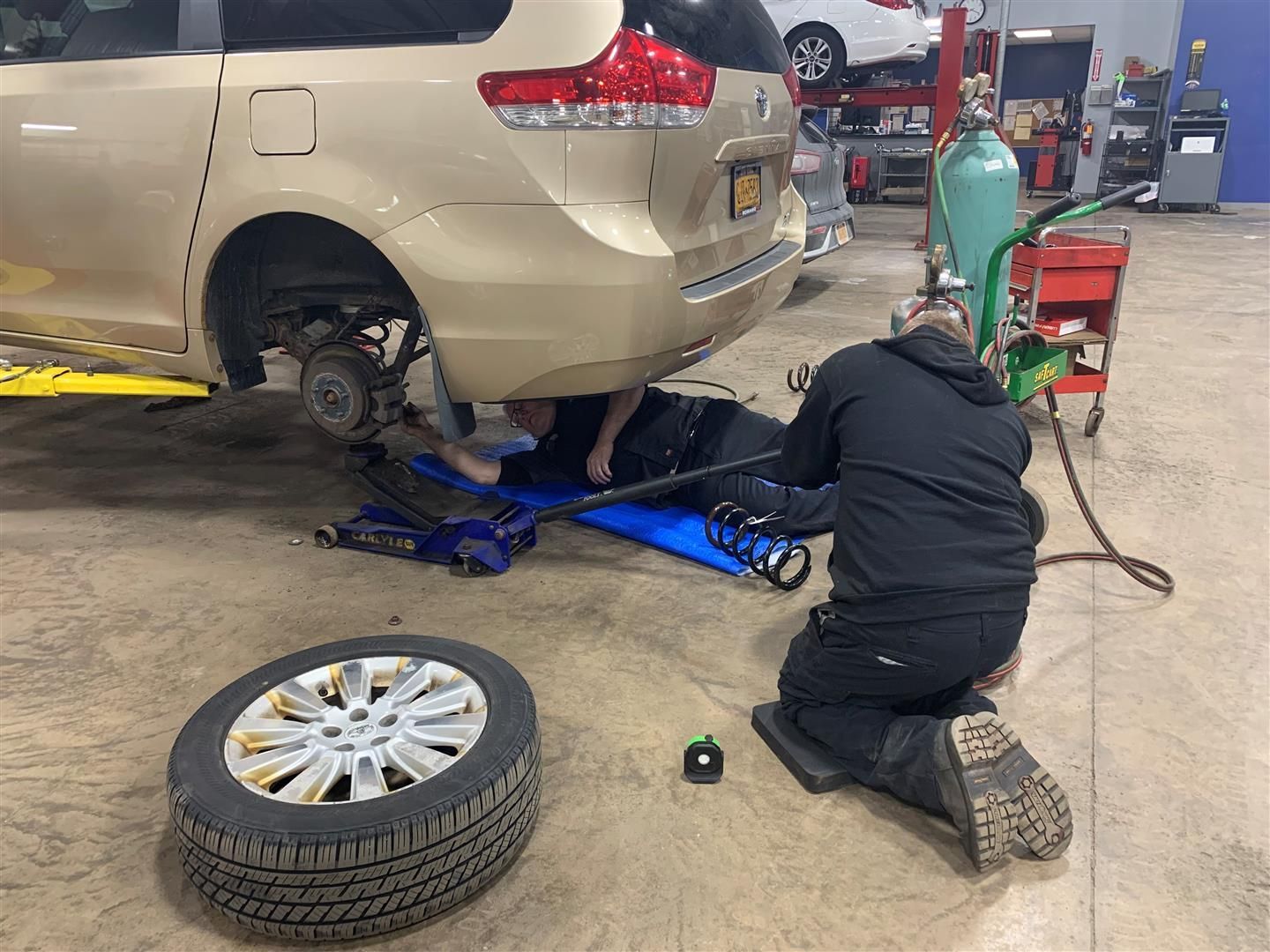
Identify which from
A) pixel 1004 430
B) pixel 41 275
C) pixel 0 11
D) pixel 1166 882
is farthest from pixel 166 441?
pixel 1166 882

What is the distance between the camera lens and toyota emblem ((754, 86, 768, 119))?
2.61 metres

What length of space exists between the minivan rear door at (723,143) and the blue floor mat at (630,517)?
0.87 m

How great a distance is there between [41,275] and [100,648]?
1.31 m

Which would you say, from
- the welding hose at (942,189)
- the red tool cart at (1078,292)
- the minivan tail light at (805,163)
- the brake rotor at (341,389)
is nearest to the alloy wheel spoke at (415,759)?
the brake rotor at (341,389)

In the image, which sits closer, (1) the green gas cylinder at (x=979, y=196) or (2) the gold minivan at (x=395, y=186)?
(2) the gold minivan at (x=395, y=186)

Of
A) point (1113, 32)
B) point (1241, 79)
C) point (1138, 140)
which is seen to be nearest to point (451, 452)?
point (1138, 140)

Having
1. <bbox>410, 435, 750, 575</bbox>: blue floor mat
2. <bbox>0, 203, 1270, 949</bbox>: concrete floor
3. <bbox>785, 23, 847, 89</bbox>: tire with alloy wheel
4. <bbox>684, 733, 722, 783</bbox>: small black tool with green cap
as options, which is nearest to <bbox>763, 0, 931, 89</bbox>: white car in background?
<bbox>785, 23, 847, 89</bbox>: tire with alloy wheel

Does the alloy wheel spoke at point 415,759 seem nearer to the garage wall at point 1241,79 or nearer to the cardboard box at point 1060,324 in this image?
the cardboard box at point 1060,324

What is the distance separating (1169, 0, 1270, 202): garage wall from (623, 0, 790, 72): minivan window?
13.9 meters

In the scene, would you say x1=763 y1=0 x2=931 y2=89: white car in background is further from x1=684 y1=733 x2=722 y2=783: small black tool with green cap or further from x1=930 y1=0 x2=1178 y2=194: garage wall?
x1=684 y1=733 x2=722 y2=783: small black tool with green cap

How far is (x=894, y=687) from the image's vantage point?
1.81 metres

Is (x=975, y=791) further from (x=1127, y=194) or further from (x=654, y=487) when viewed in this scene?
(x=1127, y=194)

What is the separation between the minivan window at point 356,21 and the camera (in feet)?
7.25

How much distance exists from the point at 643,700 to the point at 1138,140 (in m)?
15.1
